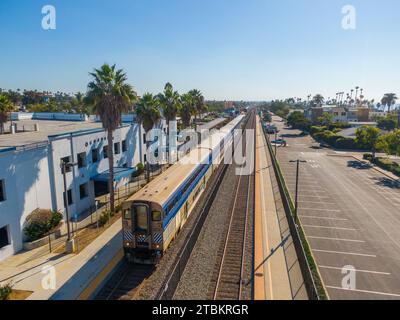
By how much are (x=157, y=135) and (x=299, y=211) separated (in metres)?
27.5

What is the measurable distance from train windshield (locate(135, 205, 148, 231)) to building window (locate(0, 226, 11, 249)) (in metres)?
10.1

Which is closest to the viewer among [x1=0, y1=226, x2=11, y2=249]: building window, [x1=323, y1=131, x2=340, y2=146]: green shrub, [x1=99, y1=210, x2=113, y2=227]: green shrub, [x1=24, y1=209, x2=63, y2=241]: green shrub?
[x1=0, y1=226, x2=11, y2=249]: building window

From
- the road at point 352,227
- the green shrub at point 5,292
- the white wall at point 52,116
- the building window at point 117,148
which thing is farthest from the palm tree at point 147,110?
the green shrub at point 5,292

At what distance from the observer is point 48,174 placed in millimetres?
24719

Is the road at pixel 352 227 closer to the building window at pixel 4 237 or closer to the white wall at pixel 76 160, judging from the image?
the building window at pixel 4 237

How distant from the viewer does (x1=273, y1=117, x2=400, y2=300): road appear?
58.2ft

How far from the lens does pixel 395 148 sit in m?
46.8

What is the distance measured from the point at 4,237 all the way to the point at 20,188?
3521 millimetres

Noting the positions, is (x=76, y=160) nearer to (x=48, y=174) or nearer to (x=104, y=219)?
(x=48, y=174)

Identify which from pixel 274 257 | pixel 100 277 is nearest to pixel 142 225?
pixel 100 277

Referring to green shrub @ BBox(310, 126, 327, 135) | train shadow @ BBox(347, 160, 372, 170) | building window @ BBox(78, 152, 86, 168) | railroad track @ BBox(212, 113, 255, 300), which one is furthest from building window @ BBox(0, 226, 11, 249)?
green shrub @ BBox(310, 126, 327, 135)

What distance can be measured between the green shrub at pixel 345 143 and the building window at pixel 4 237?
232 feet

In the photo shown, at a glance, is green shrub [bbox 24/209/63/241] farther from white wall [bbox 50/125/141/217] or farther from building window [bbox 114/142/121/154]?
building window [bbox 114/142/121/154]
